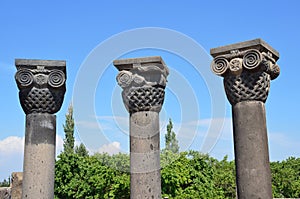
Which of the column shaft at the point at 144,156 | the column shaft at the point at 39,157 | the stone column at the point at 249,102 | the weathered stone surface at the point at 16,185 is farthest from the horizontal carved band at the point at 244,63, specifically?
the weathered stone surface at the point at 16,185

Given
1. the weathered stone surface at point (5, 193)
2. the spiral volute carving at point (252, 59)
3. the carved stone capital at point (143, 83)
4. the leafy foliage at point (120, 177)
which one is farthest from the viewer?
the leafy foliage at point (120, 177)

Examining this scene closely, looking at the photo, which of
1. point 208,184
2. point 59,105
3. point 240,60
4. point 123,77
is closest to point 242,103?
point 240,60

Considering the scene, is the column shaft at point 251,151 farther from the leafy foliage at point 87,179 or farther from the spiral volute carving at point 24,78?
the leafy foliage at point 87,179

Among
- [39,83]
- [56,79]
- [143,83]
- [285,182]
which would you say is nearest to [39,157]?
[39,83]

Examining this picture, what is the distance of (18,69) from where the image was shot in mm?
7699

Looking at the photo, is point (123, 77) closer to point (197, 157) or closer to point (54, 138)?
point (54, 138)

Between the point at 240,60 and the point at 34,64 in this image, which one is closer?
the point at 240,60

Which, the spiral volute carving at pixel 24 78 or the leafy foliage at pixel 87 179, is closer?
the spiral volute carving at pixel 24 78

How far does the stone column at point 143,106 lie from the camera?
727cm

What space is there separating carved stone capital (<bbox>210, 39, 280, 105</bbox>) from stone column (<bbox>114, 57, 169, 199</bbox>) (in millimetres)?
1336

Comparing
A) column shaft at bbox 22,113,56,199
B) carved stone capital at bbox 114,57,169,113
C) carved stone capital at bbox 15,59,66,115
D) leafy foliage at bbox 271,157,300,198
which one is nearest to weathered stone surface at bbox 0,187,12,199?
column shaft at bbox 22,113,56,199

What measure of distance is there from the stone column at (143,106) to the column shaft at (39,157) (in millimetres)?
1611

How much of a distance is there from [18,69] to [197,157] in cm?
1132

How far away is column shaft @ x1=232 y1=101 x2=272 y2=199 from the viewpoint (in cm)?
623
